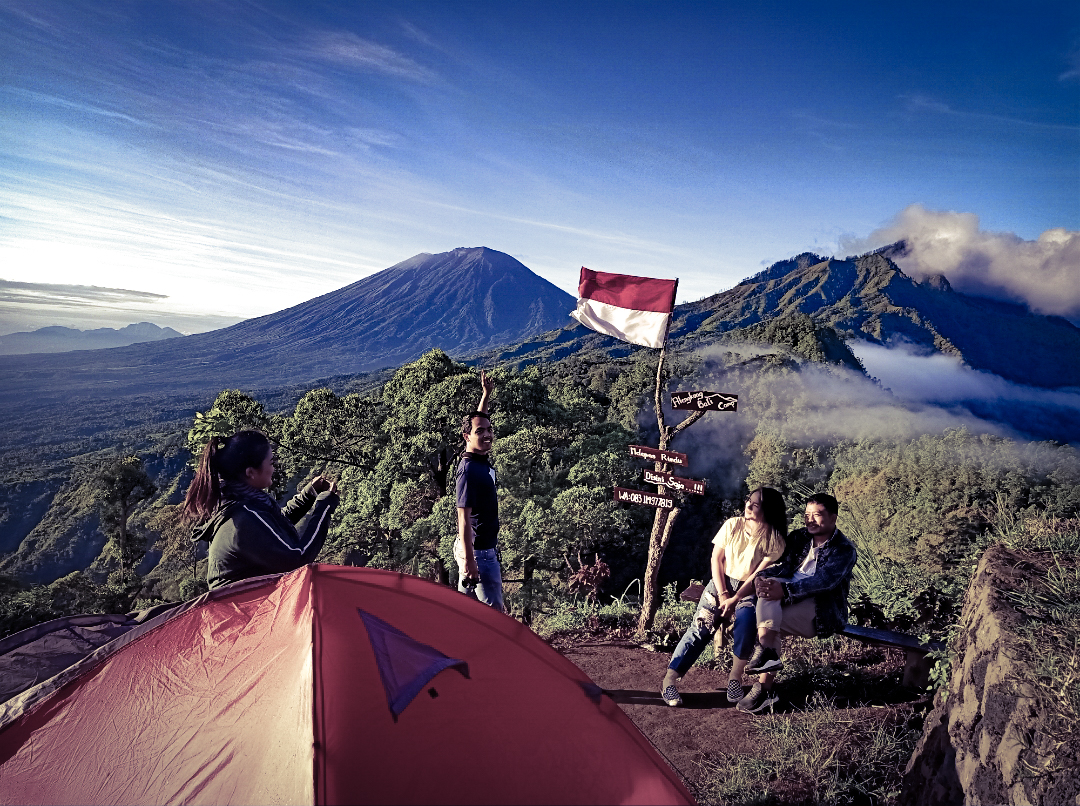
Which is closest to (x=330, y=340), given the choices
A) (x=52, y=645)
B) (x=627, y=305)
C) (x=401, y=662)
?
(x=627, y=305)

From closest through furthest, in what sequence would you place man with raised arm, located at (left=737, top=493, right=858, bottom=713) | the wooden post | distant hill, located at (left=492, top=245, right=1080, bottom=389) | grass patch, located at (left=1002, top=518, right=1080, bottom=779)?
1. grass patch, located at (left=1002, top=518, right=1080, bottom=779)
2. man with raised arm, located at (left=737, top=493, right=858, bottom=713)
3. the wooden post
4. distant hill, located at (left=492, top=245, right=1080, bottom=389)

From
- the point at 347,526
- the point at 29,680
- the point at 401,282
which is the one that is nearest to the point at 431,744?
the point at 29,680

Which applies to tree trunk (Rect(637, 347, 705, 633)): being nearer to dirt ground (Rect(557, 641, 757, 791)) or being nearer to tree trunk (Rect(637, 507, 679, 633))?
tree trunk (Rect(637, 507, 679, 633))

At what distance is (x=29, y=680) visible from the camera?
2.82m

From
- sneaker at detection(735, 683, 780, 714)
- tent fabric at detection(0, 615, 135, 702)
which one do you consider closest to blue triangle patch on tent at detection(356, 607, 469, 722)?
tent fabric at detection(0, 615, 135, 702)

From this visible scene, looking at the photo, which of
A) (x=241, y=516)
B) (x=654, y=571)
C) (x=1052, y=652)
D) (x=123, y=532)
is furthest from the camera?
(x=123, y=532)

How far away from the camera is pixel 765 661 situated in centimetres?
362

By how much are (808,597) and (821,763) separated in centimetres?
96

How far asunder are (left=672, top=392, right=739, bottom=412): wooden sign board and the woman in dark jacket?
2.98 meters

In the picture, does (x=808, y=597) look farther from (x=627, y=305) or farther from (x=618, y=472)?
(x=618, y=472)

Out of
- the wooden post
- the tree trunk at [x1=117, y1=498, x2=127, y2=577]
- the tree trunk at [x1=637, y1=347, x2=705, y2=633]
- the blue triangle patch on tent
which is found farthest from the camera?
the tree trunk at [x1=117, y1=498, x2=127, y2=577]

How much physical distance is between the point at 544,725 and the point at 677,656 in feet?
5.92

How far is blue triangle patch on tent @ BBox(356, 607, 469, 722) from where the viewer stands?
210 centimetres

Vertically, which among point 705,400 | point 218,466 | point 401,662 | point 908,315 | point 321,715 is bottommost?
point 321,715
